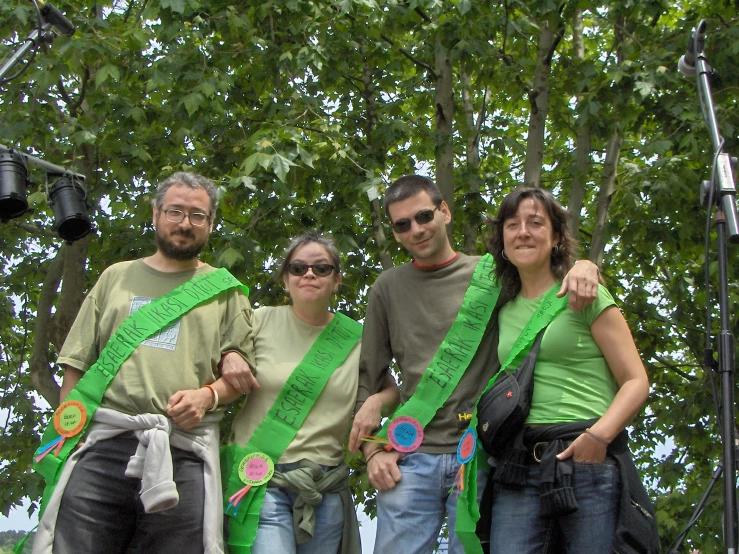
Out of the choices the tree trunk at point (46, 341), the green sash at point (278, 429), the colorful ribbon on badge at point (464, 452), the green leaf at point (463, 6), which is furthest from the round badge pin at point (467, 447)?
the tree trunk at point (46, 341)

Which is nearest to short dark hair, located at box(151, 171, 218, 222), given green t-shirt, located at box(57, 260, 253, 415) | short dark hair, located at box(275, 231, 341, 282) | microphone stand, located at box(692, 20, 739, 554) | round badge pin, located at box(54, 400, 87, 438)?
green t-shirt, located at box(57, 260, 253, 415)

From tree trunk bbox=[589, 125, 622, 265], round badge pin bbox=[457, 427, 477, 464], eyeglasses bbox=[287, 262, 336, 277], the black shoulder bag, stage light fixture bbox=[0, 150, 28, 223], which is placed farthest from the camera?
tree trunk bbox=[589, 125, 622, 265]

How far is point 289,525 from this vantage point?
3037mm

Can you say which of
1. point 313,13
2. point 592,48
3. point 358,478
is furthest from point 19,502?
point 592,48

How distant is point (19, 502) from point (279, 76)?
4601 mm

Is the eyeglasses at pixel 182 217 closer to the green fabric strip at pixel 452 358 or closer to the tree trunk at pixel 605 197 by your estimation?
the green fabric strip at pixel 452 358

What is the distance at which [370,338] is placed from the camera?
321 cm

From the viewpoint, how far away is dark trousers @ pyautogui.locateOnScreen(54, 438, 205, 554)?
279cm

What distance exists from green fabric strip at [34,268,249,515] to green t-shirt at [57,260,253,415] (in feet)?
0.08

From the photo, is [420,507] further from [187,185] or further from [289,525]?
[187,185]

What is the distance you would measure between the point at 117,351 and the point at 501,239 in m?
1.36

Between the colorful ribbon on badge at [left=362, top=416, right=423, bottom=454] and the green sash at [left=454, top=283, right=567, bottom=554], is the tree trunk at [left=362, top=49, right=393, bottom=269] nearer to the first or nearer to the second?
the colorful ribbon on badge at [left=362, top=416, right=423, bottom=454]

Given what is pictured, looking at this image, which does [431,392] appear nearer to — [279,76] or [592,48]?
[279,76]

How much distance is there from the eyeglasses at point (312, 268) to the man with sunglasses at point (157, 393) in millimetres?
221
